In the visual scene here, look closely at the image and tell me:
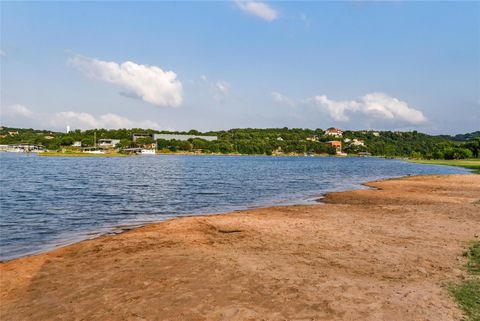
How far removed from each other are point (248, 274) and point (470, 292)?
22.4 feet

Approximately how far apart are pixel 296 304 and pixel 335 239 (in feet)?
28.5

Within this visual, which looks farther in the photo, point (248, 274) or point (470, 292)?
point (248, 274)

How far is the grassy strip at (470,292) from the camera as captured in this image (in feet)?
30.6

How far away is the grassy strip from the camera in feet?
30.6

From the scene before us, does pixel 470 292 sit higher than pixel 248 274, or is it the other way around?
pixel 470 292

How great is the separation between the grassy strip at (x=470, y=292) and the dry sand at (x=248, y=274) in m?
0.32

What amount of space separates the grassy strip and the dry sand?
325 mm

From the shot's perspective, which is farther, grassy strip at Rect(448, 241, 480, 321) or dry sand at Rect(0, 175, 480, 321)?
dry sand at Rect(0, 175, 480, 321)

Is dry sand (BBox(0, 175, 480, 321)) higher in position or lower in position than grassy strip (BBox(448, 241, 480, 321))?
lower

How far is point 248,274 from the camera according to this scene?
12.7 m

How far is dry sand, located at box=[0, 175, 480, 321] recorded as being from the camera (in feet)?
32.5

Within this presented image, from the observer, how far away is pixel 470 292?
10.6 meters

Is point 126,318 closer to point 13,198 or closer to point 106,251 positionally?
point 106,251

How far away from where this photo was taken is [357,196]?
4003cm
